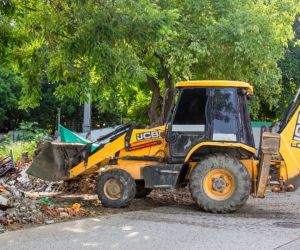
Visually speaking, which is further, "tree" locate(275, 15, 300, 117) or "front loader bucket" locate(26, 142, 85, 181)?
"tree" locate(275, 15, 300, 117)

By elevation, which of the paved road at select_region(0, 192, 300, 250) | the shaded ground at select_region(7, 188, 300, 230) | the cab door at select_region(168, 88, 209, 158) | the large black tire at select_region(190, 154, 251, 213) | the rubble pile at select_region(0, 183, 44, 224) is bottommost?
the paved road at select_region(0, 192, 300, 250)

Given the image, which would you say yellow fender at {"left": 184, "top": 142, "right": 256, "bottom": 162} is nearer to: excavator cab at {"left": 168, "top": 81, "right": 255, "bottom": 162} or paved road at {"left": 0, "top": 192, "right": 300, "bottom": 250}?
excavator cab at {"left": 168, "top": 81, "right": 255, "bottom": 162}

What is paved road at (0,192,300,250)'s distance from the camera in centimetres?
813

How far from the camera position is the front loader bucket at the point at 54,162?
42.5 feet

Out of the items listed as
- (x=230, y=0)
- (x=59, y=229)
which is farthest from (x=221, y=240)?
(x=230, y=0)

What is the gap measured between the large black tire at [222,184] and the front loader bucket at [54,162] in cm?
291

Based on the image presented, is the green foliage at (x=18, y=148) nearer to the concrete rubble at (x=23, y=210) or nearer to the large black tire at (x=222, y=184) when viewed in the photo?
the concrete rubble at (x=23, y=210)

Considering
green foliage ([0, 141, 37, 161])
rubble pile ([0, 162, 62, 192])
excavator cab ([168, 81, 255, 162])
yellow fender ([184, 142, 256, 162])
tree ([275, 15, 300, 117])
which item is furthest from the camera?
tree ([275, 15, 300, 117])

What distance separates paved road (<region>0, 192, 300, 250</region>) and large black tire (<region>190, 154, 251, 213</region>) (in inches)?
9.1

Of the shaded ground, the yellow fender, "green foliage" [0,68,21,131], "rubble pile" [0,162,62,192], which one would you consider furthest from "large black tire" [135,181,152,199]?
"green foliage" [0,68,21,131]

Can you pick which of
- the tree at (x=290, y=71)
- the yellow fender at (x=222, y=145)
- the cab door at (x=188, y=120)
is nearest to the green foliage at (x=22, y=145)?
the cab door at (x=188, y=120)

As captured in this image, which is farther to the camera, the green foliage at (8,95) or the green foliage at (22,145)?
the green foliage at (8,95)

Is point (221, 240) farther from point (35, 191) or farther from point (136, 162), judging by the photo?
point (35, 191)

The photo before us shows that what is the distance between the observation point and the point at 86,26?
10391 millimetres
